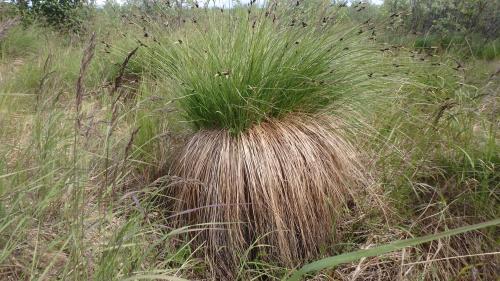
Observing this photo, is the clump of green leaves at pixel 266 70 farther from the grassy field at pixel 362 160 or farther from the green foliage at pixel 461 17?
the green foliage at pixel 461 17

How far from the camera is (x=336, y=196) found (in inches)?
77.3

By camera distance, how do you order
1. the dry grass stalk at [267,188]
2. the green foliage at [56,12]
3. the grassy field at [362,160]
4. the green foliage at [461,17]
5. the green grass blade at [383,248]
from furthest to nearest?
1. the green foliage at [56,12]
2. the green foliage at [461,17]
3. the dry grass stalk at [267,188]
4. the grassy field at [362,160]
5. the green grass blade at [383,248]

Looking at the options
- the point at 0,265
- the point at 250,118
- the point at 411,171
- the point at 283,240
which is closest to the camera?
the point at 0,265

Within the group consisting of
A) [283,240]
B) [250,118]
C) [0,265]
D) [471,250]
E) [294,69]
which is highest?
[294,69]

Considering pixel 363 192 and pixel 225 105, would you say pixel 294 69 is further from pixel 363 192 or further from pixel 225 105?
pixel 363 192

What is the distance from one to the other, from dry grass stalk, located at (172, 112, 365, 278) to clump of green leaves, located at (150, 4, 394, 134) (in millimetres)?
102

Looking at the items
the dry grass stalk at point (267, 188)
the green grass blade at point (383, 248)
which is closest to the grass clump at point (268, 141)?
the dry grass stalk at point (267, 188)

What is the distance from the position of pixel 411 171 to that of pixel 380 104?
0.48m

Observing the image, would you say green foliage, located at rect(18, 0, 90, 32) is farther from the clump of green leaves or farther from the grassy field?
the clump of green leaves

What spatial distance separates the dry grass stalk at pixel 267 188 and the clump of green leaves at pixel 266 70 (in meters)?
0.10

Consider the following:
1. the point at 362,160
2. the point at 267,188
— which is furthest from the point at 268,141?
the point at 362,160

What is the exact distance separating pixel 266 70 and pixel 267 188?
0.53 metres

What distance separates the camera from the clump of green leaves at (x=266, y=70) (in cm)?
A: 190

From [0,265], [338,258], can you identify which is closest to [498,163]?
[338,258]
